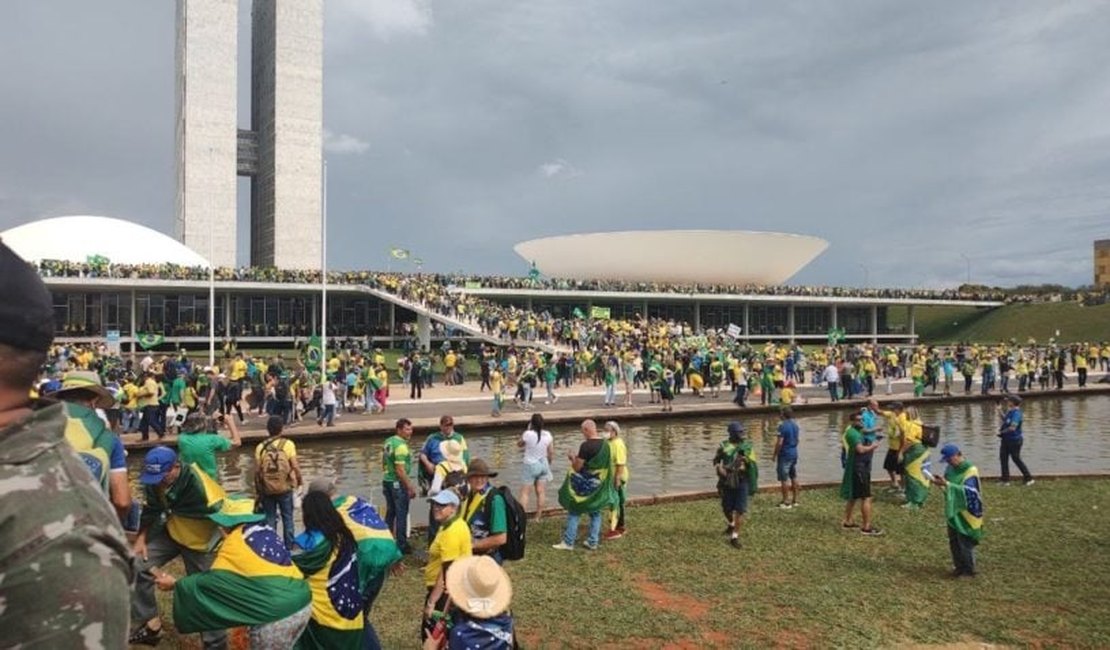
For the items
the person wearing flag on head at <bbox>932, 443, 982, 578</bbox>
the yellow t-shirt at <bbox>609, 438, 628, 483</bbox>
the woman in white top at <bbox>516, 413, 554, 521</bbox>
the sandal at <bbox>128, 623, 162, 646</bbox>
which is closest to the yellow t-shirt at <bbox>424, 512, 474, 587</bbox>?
the sandal at <bbox>128, 623, 162, 646</bbox>

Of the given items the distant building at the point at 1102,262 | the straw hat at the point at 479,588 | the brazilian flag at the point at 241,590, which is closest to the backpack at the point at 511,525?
the straw hat at the point at 479,588

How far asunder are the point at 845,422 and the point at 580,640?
1719 centimetres

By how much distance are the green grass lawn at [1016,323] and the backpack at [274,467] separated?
224 feet

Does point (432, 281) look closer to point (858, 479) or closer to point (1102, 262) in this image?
point (858, 479)

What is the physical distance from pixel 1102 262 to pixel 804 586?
108411mm

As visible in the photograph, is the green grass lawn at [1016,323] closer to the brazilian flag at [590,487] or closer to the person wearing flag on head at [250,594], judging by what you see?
the brazilian flag at [590,487]

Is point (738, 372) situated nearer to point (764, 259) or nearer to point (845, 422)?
point (845, 422)

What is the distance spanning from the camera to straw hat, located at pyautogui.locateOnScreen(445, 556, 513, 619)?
4.01 m

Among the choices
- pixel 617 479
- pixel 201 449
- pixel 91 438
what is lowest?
pixel 617 479

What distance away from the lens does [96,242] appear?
200 ft

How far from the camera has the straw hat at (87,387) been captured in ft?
15.3

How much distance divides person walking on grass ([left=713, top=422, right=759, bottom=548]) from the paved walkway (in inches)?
406

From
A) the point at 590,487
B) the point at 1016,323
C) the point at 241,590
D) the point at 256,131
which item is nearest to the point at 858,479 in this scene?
the point at 590,487

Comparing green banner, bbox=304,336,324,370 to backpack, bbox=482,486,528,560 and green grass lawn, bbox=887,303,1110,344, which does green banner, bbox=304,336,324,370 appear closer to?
backpack, bbox=482,486,528,560
